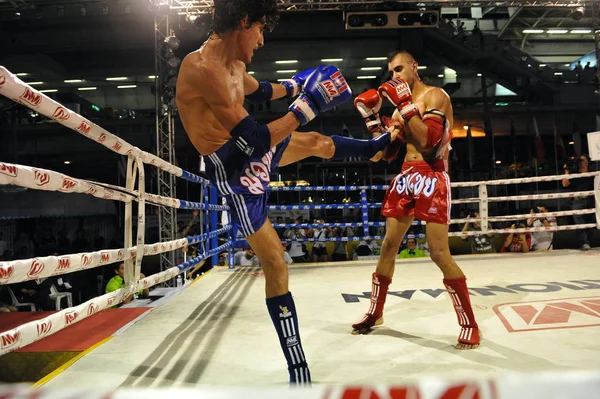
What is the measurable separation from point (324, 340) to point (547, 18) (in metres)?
17.5

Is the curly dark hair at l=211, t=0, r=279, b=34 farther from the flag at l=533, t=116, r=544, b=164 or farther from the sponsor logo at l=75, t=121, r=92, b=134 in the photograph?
the flag at l=533, t=116, r=544, b=164

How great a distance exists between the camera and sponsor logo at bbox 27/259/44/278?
1.43 m

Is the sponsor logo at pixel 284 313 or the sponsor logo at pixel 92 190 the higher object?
the sponsor logo at pixel 92 190

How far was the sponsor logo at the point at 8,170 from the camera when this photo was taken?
133 centimetres

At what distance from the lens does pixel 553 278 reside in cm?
365

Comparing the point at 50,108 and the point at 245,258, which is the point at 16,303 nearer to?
the point at 245,258

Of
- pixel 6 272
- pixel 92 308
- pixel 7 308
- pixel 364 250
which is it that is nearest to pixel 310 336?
pixel 92 308

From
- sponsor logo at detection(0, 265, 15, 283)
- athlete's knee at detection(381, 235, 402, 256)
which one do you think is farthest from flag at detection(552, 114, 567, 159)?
sponsor logo at detection(0, 265, 15, 283)

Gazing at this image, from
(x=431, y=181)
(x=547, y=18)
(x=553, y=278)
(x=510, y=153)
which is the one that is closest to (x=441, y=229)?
(x=431, y=181)

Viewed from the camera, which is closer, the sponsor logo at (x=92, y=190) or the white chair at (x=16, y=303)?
the sponsor logo at (x=92, y=190)

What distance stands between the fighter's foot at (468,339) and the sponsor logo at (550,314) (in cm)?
36

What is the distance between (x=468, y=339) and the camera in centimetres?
205

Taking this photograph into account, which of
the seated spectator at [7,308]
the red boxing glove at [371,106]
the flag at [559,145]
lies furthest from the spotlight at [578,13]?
the seated spectator at [7,308]

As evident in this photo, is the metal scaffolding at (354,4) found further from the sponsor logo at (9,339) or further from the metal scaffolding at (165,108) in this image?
the sponsor logo at (9,339)
